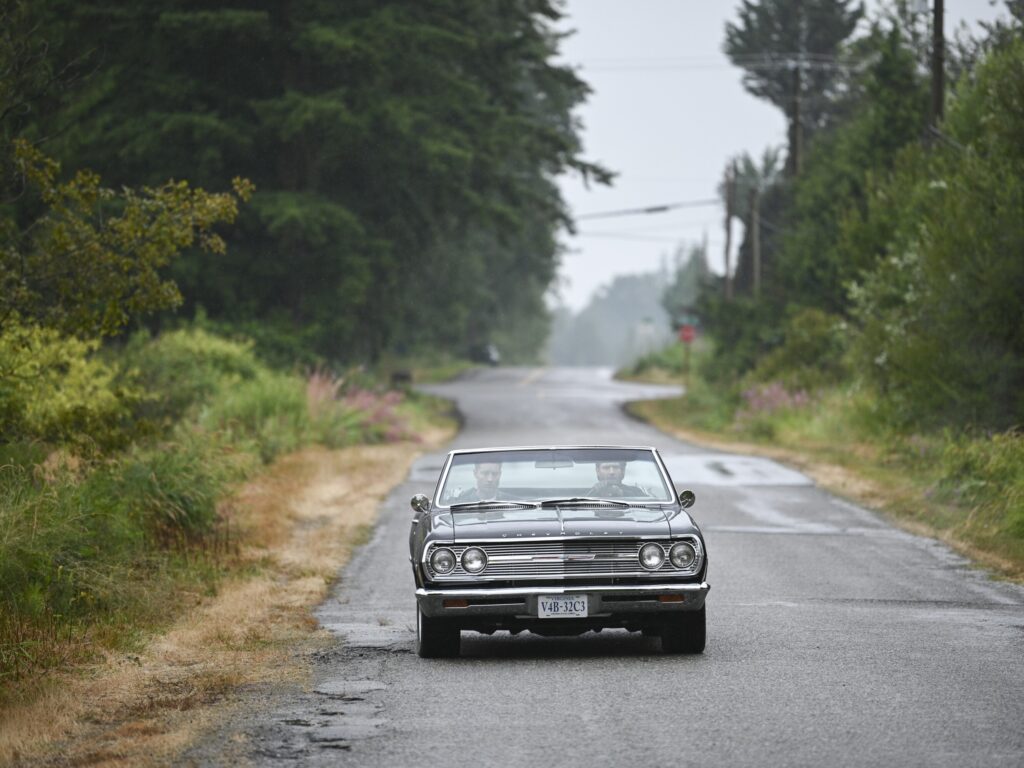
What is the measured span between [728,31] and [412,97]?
2968 cm

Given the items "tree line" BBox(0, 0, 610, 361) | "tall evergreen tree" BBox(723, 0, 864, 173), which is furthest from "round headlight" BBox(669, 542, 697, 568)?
"tall evergreen tree" BBox(723, 0, 864, 173)

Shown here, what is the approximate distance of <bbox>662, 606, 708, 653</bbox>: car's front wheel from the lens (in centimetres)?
1118

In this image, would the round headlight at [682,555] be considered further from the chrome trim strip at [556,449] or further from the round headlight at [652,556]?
the chrome trim strip at [556,449]

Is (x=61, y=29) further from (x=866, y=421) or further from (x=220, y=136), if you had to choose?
(x=866, y=421)

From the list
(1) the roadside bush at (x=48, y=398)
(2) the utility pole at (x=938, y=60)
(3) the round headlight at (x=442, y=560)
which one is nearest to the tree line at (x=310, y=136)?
(2) the utility pole at (x=938, y=60)

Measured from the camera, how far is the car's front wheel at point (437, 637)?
438 inches

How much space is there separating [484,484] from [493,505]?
47cm

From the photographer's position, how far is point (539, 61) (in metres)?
48.1

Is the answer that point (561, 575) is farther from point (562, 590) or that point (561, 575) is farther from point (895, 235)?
point (895, 235)

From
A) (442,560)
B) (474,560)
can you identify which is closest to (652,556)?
(474,560)

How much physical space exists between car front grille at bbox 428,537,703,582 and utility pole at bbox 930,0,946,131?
22743 millimetres

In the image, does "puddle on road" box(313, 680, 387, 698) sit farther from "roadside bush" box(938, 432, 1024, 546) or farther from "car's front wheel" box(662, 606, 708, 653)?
"roadside bush" box(938, 432, 1024, 546)

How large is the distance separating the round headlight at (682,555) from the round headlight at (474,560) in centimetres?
129

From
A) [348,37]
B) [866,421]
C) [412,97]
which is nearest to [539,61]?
[412,97]
